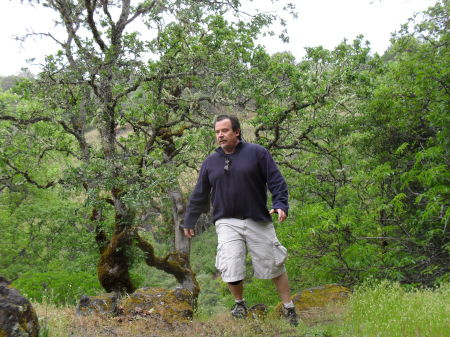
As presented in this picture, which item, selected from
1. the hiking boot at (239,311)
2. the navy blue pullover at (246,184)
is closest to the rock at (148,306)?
the hiking boot at (239,311)

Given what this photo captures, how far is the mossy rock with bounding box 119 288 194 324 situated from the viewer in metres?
5.54

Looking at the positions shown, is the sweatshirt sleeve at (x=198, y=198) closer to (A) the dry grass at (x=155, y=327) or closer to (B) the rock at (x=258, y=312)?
A: (A) the dry grass at (x=155, y=327)

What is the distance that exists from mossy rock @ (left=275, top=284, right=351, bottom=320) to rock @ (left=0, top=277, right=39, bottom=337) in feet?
10.2

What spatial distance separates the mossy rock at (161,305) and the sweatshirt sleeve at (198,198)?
54.0 inches

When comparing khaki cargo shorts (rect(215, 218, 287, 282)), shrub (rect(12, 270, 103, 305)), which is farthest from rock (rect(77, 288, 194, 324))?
shrub (rect(12, 270, 103, 305))

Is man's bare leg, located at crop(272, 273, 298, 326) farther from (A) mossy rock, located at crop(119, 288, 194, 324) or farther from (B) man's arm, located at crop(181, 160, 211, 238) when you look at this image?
(A) mossy rock, located at crop(119, 288, 194, 324)

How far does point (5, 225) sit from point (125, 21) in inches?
659

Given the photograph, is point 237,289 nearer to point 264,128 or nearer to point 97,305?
point 97,305

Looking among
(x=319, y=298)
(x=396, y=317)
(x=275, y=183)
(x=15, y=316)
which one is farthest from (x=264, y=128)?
(x=15, y=316)

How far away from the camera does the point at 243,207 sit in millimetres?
4586

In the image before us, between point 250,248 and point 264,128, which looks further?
point 264,128

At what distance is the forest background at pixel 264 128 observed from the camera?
27.5 feet

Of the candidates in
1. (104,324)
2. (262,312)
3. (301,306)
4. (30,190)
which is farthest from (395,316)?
(30,190)

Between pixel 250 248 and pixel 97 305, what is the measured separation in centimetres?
238
